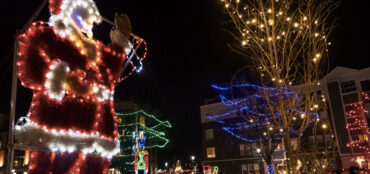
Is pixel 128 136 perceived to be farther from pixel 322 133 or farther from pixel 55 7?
pixel 322 133

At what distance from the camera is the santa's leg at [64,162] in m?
4.71

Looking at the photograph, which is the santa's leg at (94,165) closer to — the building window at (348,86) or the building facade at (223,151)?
the building facade at (223,151)

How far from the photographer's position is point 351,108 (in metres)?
29.3

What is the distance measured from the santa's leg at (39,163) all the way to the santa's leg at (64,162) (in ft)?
0.50

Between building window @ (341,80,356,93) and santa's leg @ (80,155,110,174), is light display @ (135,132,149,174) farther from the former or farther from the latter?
building window @ (341,80,356,93)

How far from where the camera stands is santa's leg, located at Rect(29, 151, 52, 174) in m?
4.46

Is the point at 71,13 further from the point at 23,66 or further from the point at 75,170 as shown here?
the point at 75,170

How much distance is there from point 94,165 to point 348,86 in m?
30.7

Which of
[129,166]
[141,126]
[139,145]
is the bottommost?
[129,166]

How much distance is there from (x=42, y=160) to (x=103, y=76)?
193 cm

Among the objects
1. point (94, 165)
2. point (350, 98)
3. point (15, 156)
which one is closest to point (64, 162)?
point (94, 165)

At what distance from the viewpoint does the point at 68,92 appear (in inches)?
199

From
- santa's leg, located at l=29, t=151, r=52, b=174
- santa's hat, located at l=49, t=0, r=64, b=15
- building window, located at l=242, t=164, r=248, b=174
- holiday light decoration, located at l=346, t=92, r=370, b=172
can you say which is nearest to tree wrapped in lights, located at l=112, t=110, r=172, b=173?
building window, located at l=242, t=164, r=248, b=174

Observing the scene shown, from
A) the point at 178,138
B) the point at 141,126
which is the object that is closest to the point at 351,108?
the point at 141,126
